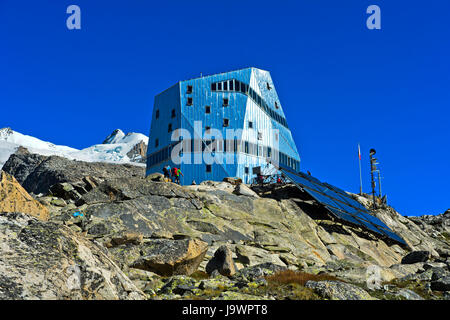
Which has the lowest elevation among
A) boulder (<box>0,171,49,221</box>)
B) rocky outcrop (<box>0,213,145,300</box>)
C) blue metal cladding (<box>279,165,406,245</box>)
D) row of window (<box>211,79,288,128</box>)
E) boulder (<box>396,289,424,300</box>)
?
boulder (<box>396,289,424,300</box>)

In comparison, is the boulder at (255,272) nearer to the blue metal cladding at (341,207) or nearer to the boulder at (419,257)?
the boulder at (419,257)

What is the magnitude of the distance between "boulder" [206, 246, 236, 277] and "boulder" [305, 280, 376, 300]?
190 inches

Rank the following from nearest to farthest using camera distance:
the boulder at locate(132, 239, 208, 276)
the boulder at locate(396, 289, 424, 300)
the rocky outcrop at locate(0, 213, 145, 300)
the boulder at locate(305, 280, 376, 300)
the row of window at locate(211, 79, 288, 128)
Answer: the rocky outcrop at locate(0, 213, 145, 300) → the boulder at locate(305, 280, 376, 300) → the boulder at locate(396, 289, 424, 300) → the boulder at locate(132, 239, 208, 276) → the row of window at locate(211, 79, 288, 128)

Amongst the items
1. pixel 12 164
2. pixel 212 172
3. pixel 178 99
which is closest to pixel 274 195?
pixel 212 172

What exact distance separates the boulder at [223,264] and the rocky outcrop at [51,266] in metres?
6.52

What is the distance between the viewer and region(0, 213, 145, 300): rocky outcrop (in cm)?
917

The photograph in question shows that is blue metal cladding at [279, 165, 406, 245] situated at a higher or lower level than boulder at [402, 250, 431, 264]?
higher

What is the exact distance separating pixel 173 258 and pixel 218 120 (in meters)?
41.3

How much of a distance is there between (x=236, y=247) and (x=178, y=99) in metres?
36.2

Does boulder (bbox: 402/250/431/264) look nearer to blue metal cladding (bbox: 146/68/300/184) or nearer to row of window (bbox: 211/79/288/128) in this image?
blue metal cladding (bbox: 146/68/300/184)

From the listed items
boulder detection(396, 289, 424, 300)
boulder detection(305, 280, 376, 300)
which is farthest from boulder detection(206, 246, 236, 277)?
boulder detection(396, 289, 424, 300)

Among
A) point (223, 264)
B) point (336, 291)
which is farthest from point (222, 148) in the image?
point (336, 291)

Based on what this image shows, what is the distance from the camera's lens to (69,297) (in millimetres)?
9508
